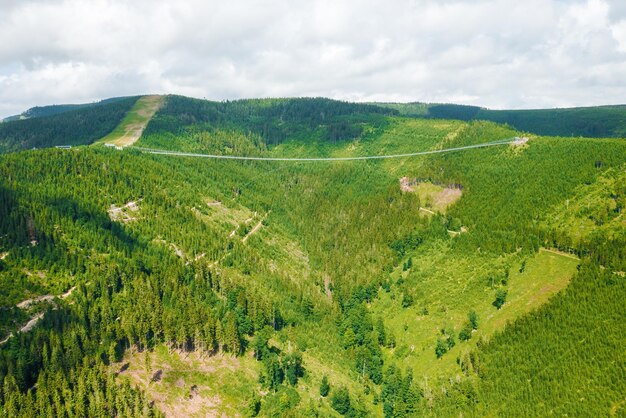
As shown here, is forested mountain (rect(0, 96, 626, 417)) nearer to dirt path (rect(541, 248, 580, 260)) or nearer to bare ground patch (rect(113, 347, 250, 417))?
bare ground patch (rect(113, 347, 250, 417))

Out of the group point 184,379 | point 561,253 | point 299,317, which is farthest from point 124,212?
point 561,253

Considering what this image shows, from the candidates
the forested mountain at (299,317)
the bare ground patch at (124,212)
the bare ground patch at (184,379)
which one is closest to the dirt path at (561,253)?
the forested mountain at (299,317)

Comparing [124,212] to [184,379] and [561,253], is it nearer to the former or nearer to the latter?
[184,379]

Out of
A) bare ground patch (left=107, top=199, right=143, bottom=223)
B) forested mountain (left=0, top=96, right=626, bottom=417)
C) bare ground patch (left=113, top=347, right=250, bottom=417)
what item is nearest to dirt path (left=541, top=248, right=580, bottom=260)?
forested mountain (left=0, top=96, right=626, bottom=417)

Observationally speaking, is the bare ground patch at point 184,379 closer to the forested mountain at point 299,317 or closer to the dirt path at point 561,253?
the forested mountain at point 299,317

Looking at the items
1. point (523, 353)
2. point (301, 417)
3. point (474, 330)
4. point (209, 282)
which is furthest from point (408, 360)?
point (209, 282)

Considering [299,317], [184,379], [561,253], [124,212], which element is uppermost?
[124,212]

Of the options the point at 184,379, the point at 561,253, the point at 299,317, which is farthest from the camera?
the point at 299,317

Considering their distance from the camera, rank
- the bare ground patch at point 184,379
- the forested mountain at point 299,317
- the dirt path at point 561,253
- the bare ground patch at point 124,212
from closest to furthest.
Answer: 1. the bare ground patch at point 184,379
2. the forested mountain at point 299,317
3. the dirt path at point 561,253
4. the bare ground patch at point 124,212

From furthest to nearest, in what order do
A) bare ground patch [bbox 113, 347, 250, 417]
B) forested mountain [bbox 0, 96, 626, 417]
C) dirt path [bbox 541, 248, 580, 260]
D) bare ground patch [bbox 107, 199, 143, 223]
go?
bare ground patch [bbox 107, 199, 143, 223] → dirt path [bbox 541, 248, 580, 260] → forested mountain [bbox 0, 96, 626, 417] → bare ground patch [bbox 113, 347, 250, 417]

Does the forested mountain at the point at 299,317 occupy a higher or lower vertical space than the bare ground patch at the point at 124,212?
lower

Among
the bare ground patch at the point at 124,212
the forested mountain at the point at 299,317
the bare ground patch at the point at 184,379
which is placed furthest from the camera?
the bare ground patch at the point at 124,212
